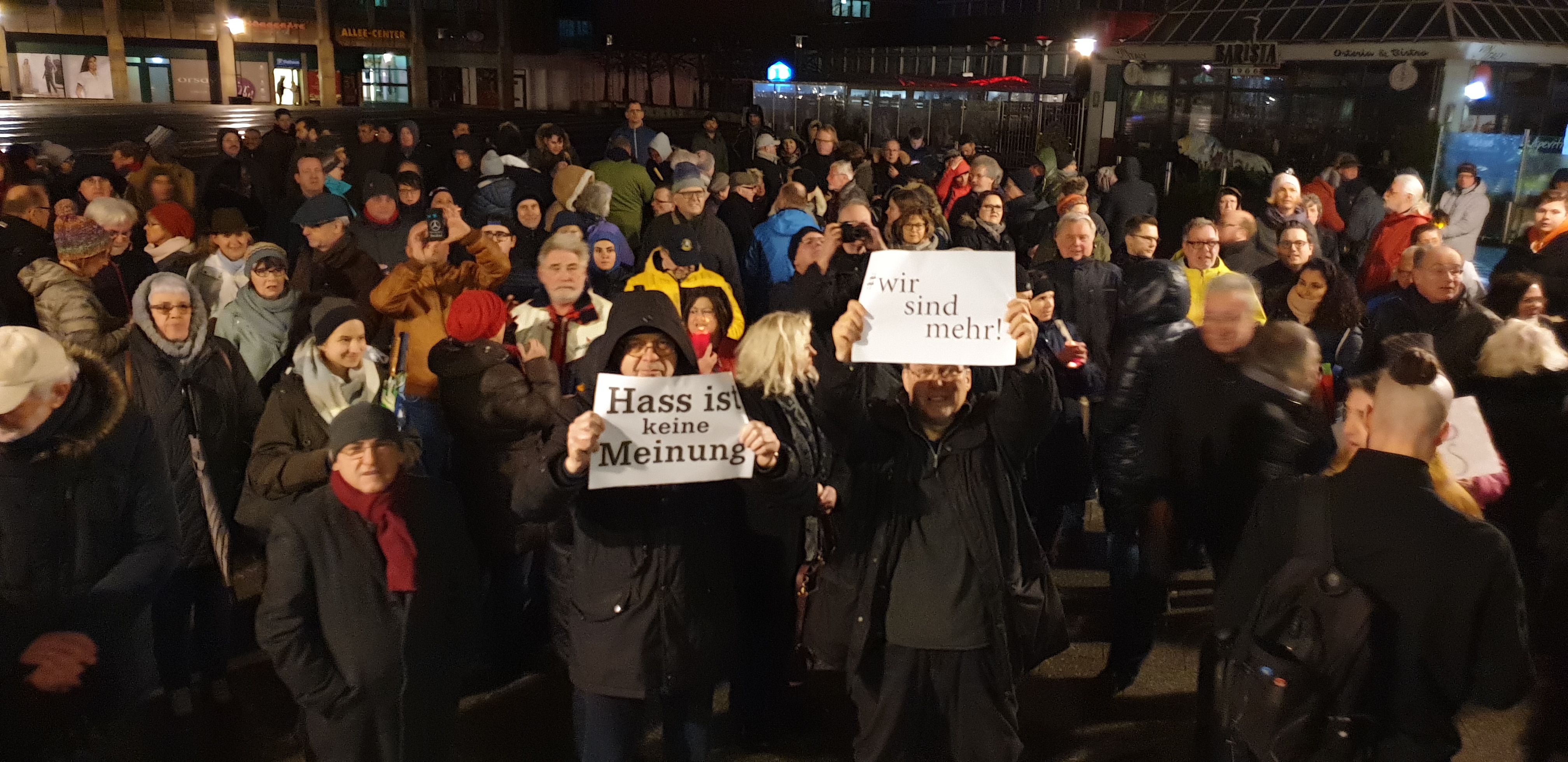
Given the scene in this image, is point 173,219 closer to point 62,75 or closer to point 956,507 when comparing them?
point 956,507

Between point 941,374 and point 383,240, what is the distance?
462cm

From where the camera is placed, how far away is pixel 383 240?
23.1 feet

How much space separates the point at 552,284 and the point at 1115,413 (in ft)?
8.25

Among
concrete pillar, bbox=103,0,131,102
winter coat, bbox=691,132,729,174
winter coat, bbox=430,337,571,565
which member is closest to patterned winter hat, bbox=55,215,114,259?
winter coat, bbox=430,337,571,565

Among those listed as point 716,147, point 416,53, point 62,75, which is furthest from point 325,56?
point 716,147

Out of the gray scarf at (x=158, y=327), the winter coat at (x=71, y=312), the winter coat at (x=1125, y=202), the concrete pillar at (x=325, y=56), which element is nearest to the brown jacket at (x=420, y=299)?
the gray scarf at (x=158, y=327)

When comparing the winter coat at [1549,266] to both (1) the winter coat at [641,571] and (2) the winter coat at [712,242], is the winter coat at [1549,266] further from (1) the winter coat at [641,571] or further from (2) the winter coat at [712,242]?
(1) the winter coat at [641,571]

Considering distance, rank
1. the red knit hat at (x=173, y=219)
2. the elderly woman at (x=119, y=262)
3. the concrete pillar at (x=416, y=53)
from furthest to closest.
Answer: the concrete pillar at (x=416, y=53), the red knit hat at (x=173, y=219), the elderly woman at (x=119, y=262)

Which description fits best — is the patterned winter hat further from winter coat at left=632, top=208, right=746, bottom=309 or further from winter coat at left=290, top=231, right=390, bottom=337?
winter coat at left=632, top=208, right=746, bottom=309

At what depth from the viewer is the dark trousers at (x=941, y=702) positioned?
3574 mm

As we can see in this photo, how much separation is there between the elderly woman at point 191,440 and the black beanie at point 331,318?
43cm

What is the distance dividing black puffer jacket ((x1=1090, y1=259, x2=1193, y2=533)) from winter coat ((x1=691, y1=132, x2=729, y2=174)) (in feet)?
28.9

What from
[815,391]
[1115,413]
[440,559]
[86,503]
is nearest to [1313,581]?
[815,391]

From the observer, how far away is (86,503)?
10.7 ft
